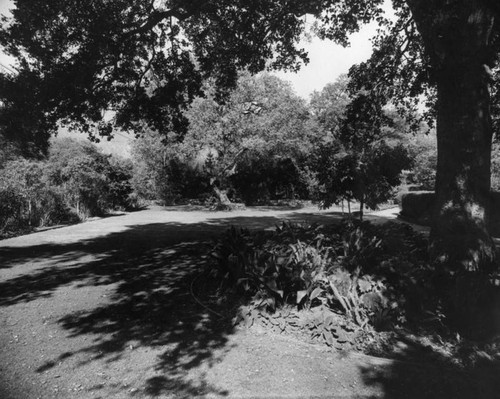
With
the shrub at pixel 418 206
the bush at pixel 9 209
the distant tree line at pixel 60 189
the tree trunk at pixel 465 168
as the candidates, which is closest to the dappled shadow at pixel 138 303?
the bush at pixel 9 209

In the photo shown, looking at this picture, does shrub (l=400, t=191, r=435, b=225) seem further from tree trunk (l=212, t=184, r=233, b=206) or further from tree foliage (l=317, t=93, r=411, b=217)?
tree trunk (l=212, t=184, r=233, b=206)

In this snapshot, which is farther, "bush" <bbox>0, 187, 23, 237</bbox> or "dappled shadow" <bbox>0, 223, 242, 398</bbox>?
"bush" <bbox>0, 187, 23, 237</bbox>

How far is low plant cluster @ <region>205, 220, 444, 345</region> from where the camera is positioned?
479 cm

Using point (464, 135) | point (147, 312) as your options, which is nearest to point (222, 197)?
Result: point (147, 312)

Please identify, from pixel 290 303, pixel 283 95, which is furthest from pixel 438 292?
pixel 283 95

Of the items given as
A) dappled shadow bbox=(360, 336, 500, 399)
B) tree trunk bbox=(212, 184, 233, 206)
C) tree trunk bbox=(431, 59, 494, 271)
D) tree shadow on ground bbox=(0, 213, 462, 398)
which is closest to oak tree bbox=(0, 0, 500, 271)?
tree trunk bbox=(431, 59, 494, 271)

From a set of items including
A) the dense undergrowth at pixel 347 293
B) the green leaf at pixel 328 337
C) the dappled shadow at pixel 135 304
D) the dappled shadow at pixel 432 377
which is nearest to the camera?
the dappled shadow at pixel 432 377

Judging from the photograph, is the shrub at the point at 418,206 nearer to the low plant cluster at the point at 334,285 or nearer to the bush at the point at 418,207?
the bush at the point at 418,207

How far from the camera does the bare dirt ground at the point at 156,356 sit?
350 centimetres

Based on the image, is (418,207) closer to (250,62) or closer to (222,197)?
(250,62)

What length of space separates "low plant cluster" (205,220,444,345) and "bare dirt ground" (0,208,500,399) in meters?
0.46

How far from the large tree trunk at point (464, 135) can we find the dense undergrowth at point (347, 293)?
813 mm

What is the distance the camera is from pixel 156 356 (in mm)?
4105

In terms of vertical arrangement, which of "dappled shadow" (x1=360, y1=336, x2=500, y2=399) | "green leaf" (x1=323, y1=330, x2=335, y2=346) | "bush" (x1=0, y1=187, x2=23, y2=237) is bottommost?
"dappled shadow" (x1=360, y1=336, x2=500, y2=399)
